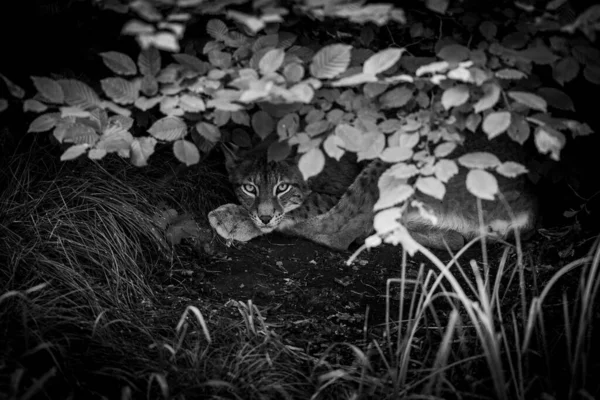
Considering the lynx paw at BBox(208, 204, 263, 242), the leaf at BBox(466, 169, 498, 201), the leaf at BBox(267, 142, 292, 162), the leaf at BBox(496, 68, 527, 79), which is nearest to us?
the leaf at BBox(466, 169, 498, 201)

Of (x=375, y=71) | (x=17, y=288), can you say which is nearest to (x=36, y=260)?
(x=17, y=288)

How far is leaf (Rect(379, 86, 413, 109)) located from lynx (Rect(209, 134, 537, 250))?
152cm

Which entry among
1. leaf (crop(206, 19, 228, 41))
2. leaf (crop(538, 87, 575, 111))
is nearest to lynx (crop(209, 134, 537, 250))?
leaf (crop(538, 87, 575, 111))

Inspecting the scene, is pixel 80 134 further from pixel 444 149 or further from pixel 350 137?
pixel 444 149

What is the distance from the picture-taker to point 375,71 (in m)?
1.84

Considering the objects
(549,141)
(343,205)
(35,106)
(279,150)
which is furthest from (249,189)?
(549,141)

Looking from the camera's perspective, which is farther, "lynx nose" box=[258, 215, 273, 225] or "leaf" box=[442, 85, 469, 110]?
"lynx nose" box=[258, 215, 273, 225]

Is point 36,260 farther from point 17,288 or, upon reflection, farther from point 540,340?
point 540,340

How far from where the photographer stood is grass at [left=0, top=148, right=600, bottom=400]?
2047 millimetres

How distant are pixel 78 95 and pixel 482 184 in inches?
60.4

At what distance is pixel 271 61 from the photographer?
1940 mm

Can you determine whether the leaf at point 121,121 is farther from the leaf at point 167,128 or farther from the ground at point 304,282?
the ground at point 304,282

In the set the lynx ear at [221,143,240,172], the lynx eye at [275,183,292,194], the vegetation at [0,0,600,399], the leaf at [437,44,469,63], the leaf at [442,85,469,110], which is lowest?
the lynx eye at [275,183,292,194]

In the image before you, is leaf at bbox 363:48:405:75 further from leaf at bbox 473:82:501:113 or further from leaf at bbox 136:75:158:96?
leaf at bbox 136:75:158:96
